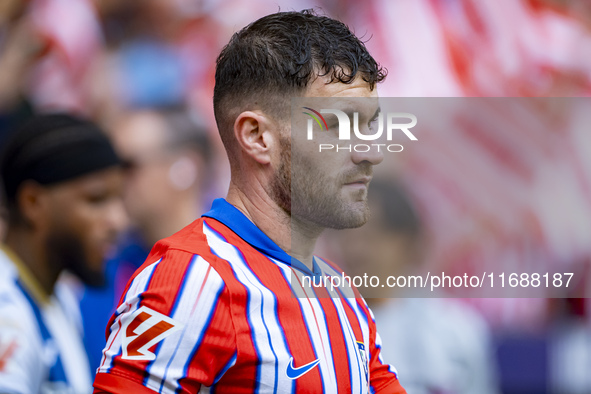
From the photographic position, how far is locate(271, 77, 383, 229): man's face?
1.26 m

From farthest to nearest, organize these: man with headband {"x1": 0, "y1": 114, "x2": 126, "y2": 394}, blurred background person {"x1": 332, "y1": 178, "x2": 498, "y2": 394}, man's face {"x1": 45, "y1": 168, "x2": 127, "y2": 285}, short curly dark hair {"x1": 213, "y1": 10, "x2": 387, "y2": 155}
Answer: blurred background person {"x1": 332, "y1": 178, "x2": 498, "y2": 394}
man's face {"x1": 45, "y1": 168, "x2": 127, "y2": 285}
man with headband {"x1": 0, "y1": 114, "x2": 126, "y2": 394}
short curly dark hair {"x1": 213, "y1": 10, "x2": 387, "y2": 155}

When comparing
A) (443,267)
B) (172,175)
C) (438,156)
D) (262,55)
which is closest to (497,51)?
(438,156)

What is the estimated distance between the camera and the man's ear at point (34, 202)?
2975 mm

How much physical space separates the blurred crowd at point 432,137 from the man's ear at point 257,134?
2126 mm

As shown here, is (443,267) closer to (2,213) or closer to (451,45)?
(451,45)

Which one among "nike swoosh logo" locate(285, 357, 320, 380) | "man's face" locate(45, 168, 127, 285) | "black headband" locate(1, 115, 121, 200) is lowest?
"nike swoosh logo" locate(285, 357, 320, 380)

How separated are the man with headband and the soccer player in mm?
1859

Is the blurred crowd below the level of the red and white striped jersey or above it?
above

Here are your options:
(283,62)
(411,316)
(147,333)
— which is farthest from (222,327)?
(411,316)

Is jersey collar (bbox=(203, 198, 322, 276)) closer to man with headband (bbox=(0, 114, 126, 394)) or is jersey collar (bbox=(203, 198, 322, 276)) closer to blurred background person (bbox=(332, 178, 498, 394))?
man with headband (bbox=(0, 114, 126, 394))

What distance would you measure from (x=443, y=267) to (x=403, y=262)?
0.72 feet

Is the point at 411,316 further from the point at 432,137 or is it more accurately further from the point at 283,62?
the point at 283,62

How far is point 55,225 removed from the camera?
299 cm

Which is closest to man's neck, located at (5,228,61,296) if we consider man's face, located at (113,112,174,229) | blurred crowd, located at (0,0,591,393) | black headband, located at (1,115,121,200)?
black headband, located at (1,115,121,200)
